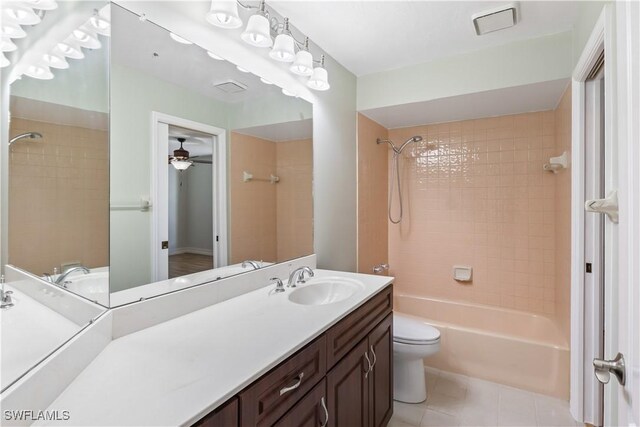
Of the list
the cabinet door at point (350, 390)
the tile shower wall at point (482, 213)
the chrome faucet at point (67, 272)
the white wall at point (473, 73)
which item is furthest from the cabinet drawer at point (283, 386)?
the tile shower wall at point (482, 213)

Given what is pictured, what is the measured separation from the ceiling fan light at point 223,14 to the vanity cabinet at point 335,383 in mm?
1398

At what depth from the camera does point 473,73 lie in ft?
7.52

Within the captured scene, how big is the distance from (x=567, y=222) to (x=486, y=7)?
59.1 inches

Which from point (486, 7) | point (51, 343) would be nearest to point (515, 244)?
point (486, 7)

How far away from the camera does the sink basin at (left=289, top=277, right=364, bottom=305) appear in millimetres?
1745

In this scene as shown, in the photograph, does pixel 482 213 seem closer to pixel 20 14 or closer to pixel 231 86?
pixel 231 86

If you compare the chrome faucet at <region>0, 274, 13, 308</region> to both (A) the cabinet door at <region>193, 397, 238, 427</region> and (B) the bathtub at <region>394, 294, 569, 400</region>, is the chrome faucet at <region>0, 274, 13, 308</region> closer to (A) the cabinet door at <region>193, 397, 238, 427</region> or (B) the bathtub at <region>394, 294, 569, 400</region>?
(A) the cabinet door at <region>193, 397, 238, 427</region>

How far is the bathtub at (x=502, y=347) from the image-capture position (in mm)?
2193

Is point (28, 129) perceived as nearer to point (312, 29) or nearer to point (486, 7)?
point (312, 29)

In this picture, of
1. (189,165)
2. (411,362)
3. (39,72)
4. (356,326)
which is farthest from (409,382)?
(39,72)

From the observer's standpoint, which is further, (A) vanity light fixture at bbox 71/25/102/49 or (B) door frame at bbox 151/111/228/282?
(B) door frame at bbox 151/111/228/282

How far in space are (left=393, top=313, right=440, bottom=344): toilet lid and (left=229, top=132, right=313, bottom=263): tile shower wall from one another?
2.80ft

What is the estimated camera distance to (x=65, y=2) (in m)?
0.81

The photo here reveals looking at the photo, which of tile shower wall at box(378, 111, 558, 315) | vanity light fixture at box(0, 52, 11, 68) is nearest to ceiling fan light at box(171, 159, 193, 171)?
vanity light fixture at box(0, 52, 11, 68)
